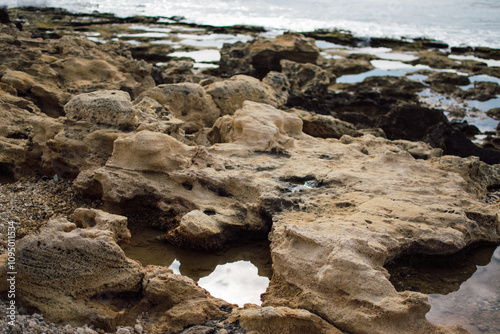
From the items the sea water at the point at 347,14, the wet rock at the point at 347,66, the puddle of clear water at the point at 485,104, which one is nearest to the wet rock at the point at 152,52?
the wet rock at the point at 347,66

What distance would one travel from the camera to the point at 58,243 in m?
3.11

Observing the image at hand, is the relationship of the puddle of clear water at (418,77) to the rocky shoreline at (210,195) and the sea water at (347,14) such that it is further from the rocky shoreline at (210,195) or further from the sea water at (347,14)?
the sea water at (347,14)

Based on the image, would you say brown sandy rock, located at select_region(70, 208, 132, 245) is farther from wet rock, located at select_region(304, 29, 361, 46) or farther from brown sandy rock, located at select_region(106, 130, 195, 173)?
wet rock, located at select_region(304, 29, 361, 46)

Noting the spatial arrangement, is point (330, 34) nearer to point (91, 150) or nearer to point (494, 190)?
point (494, 190)

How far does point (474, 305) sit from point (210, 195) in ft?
7.89

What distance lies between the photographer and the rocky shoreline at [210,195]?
119 inches

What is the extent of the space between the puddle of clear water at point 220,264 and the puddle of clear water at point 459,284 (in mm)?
1076

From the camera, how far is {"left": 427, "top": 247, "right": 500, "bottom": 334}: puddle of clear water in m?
3.39

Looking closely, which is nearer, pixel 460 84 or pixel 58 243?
pixel 58 243

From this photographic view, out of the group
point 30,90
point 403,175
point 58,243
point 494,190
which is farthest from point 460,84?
point 58,243

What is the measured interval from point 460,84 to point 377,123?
16.4 ft

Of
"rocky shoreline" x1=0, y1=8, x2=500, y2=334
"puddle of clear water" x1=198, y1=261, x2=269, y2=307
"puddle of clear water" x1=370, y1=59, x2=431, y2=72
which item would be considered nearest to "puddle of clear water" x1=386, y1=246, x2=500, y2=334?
"rocky shoreline" x1=0, y1=8, x2=500, y2=334

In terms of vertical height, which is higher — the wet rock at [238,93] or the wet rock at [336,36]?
the wet rock at [336,36]

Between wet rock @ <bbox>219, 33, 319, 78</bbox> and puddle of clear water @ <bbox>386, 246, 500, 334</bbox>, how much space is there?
7.59 m
